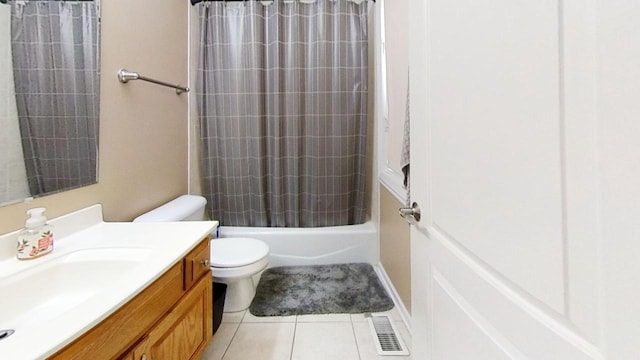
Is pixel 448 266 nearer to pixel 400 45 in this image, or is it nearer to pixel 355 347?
pixel 355 347

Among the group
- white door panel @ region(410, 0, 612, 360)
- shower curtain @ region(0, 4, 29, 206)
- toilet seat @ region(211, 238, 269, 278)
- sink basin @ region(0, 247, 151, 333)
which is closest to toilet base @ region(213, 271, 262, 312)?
toilet seat @ region(211, 238, 269, 278)

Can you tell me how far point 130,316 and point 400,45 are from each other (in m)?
1.91

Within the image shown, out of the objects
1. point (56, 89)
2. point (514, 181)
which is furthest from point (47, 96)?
point (514, 181)

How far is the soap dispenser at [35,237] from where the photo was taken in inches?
36.7

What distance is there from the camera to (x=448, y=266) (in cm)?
79

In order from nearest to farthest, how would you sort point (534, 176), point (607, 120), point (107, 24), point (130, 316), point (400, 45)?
point (607, 120)
point (534, 176)
point (130, 316)
point (107, 24)
point (400, 45)

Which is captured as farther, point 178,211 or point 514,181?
point 178,211

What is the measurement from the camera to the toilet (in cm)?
167

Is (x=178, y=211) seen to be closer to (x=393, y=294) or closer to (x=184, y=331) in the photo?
(x=184, y=331)

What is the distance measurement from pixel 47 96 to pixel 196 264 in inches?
32.3

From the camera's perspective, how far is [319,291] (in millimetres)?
2062

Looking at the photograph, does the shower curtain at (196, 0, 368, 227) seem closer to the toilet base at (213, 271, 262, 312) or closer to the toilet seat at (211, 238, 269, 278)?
the toilet seat at (211, 238, 269, 278)

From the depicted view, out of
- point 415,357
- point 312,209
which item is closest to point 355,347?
point 415,357

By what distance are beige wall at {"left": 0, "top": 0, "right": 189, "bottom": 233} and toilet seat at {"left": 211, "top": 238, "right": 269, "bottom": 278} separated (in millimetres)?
483
